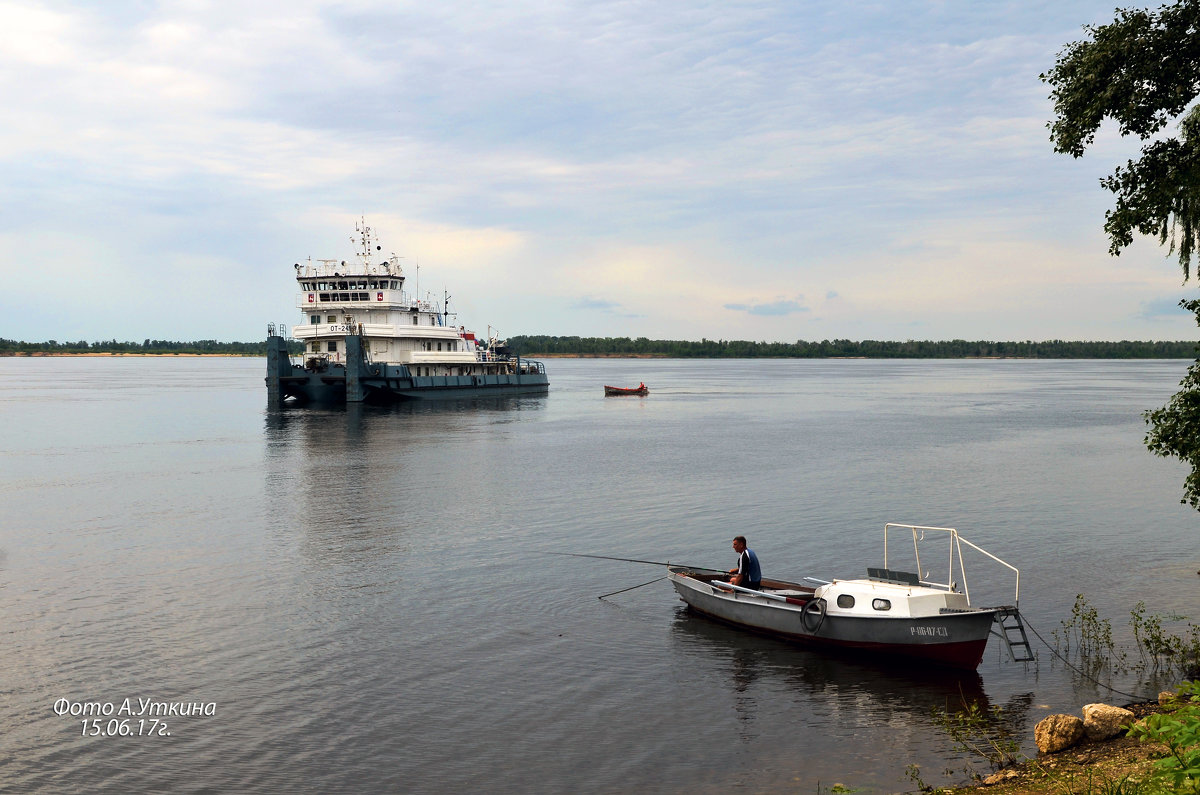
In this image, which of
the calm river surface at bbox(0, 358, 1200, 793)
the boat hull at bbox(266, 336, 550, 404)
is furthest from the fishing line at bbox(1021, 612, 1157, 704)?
the boat hull at bbox(266, 336, 550, 404)

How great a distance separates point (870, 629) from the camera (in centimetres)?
1747

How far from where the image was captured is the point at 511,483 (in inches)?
1603

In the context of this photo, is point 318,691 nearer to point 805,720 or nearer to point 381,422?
point 805,720


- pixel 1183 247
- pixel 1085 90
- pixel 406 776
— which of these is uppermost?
pixel 1085 90

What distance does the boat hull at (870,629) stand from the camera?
16.6m

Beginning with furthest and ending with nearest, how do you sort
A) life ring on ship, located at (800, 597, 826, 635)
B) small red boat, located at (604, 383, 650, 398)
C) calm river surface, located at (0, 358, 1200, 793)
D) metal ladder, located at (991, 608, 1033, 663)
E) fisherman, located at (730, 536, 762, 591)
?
small red boat, located at (604, 383, 650, 398) < fisherman, located at (730, 536, 762, 591) < life ring on ship, located at (800, 597, 826, 635) < metal ladder, located at (991, 608, 1033, 663) < calm river surface, located at (0, 358, 1200, 793)

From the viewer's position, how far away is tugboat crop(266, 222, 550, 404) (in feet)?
252

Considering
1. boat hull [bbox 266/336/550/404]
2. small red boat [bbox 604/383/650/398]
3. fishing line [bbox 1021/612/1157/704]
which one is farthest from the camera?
small red boat [bbox 604/383/650/398]

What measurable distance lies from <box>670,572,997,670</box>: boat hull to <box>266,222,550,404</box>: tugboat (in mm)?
59473

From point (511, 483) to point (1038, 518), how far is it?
2118 centimetres

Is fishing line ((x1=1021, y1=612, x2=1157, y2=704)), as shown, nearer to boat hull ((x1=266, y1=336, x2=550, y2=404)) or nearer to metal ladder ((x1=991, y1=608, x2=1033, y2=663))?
metal ladder ((x1=991, y1=608, x2=1033, y2=663))

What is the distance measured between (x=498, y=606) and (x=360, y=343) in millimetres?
57945

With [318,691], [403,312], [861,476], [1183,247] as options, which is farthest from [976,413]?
[318,691]

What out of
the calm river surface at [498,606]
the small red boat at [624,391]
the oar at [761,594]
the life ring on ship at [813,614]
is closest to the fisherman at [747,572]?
the oar at [761,594]
